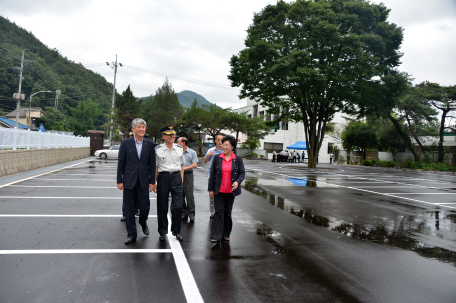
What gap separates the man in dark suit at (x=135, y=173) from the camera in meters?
5.13

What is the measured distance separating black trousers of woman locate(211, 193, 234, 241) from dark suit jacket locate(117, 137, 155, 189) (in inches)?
44.2

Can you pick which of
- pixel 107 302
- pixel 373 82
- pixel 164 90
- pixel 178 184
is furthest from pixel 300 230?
pixel 164 90

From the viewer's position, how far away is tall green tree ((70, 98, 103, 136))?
7669cm

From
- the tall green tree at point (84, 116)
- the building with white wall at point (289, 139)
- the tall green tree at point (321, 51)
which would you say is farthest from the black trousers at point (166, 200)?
the tall green tree at point (84, 116)

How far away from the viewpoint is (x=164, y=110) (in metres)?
56.2

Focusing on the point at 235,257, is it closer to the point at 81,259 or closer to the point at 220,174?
the point at 220,174

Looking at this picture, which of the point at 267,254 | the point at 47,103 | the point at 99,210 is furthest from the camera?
the point at 47,103

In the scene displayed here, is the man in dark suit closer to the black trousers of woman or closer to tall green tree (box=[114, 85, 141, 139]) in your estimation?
the black trousers of woman

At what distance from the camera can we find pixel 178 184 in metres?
5.37

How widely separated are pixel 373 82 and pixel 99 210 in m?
22.8

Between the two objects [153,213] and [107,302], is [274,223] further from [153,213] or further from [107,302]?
[107,302]

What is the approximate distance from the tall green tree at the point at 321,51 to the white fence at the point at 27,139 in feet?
46.9

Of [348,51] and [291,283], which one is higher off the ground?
Result: [348,51]

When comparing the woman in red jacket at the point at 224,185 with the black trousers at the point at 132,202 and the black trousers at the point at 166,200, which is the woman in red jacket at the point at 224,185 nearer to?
the black trousers at the point at 166,200
